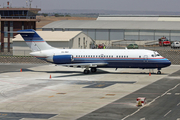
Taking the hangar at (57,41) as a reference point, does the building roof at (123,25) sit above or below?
above

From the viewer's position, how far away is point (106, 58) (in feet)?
154

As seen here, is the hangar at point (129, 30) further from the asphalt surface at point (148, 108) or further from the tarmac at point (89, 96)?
the asphalt surface at point (148, 108)

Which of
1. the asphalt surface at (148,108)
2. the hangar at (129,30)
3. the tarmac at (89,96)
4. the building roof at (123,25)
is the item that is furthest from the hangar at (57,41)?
the asphalt surface at (148,108)

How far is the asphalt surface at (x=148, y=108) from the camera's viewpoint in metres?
23.0

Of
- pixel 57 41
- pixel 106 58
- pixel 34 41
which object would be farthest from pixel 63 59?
pixel 57 41

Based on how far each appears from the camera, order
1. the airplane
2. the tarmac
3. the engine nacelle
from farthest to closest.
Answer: the engine nacelle, the airplane, the tarmac

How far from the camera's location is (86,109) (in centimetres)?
2552

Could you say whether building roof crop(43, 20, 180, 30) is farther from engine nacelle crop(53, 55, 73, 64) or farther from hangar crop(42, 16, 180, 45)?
engine nacelle crop(53, 55, 73, 64)

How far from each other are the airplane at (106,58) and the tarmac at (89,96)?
4.85 ft

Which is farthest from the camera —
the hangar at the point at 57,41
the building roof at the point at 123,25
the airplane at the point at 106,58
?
the building roof at the point at 123,25

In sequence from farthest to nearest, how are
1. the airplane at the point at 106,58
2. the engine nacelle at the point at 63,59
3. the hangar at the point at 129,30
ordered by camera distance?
the hangar at the point at 129,30, the engine nacelle at the point at 63,59, the airplane at the point at 106,58

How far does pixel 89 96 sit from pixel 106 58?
16851 mm

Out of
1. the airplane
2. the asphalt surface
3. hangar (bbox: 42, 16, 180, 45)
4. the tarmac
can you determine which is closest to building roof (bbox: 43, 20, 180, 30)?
hangar (bbox: 42, 16, 180, 45)

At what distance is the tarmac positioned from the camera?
23850mm
